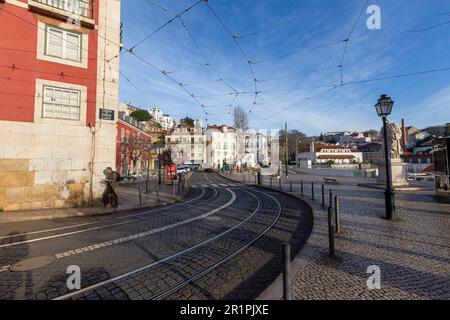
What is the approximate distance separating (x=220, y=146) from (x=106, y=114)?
214ft

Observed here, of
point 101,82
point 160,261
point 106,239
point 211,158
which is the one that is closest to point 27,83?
point 101,82

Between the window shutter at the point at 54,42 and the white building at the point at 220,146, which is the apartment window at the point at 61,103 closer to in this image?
the window shutter at the point at 54,42

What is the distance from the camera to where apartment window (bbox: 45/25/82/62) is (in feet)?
34.9

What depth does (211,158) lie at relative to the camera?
251 feet

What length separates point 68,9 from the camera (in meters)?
11.1

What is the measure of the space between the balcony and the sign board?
435 centimetres

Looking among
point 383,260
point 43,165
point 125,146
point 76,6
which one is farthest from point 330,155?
point 43,165

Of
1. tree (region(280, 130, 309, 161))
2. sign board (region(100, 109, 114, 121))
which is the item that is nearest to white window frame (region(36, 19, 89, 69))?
sign board (region(100, 109, 114, 121))

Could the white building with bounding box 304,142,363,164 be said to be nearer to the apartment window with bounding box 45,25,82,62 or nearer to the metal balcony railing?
the metal balcony railing

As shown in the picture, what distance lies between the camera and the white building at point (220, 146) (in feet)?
248

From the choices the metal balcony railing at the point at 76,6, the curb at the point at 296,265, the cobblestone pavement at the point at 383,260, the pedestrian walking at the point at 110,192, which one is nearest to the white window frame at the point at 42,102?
the pedestrian walking at the point at 110,192

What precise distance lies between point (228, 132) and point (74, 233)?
72.3 m

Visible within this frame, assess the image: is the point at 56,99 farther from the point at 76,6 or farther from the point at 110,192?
the point at 110,192
